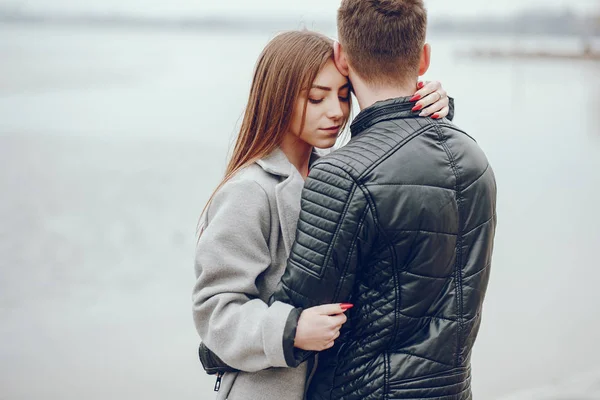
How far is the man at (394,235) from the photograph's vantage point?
1.38m

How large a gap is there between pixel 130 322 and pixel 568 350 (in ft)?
9.23

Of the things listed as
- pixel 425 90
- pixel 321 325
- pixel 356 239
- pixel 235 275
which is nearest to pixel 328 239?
pixel 356 239

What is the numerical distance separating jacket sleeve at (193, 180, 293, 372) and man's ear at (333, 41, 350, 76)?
0.32 metres

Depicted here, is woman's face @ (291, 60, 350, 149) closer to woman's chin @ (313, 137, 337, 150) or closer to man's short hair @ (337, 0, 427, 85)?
woman's chin @ (313, 137, 337, 150)

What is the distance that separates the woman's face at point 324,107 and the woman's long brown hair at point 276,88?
0.04ft

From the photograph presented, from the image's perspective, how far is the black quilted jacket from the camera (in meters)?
1.37

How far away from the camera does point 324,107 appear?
5.47ft

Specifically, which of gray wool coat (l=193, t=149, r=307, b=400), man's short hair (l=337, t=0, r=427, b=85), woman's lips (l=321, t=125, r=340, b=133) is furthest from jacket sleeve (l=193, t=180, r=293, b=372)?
man's short hair (l=337, t=0, r=427, b=85)

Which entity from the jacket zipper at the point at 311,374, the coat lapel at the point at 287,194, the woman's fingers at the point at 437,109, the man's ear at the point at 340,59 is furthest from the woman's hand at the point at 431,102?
the jacket zipper at the point at 311,374

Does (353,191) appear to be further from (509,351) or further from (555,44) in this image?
(555,44)

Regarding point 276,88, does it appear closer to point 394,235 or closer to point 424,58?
point 424,58

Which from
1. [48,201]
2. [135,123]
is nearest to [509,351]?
[48,201]

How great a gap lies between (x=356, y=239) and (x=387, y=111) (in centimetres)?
28

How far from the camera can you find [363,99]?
155 cm
